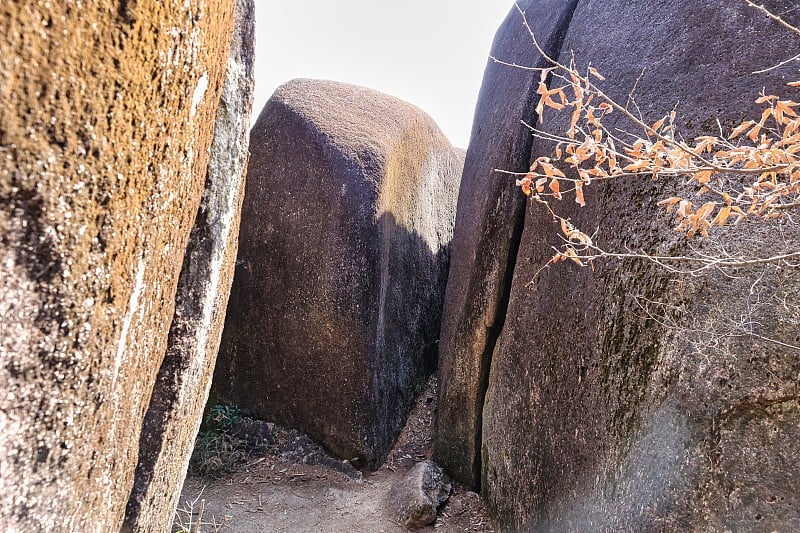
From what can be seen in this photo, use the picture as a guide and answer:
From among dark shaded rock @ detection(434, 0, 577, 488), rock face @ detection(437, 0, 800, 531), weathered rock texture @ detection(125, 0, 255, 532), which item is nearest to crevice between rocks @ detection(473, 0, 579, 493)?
dark shaded rock @ detection(434, 0, 577, 488)

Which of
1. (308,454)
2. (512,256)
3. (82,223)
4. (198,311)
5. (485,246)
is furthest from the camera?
(308,454)

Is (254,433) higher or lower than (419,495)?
lower

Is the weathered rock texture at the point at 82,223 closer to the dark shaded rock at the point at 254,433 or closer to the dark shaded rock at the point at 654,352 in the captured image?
the dark shaded rock at the point at 654,352

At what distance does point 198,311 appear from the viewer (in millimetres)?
2324

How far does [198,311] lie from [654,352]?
1.95 metres

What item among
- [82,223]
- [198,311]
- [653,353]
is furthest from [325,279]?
[82,223]

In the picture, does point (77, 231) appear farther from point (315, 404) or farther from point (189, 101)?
point (315, 404)

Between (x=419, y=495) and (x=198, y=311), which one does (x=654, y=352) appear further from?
(x=419, y=495)

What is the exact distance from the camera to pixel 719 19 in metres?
2.60

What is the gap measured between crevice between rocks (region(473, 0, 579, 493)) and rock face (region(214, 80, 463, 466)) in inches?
38.5

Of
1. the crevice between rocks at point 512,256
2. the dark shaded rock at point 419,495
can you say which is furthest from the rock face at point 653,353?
the dark shaded rock at point 419,495

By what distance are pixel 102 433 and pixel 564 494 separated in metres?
2.13

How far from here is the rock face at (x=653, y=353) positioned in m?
1.84

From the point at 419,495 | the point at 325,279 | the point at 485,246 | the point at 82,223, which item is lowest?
the point at 419,495
